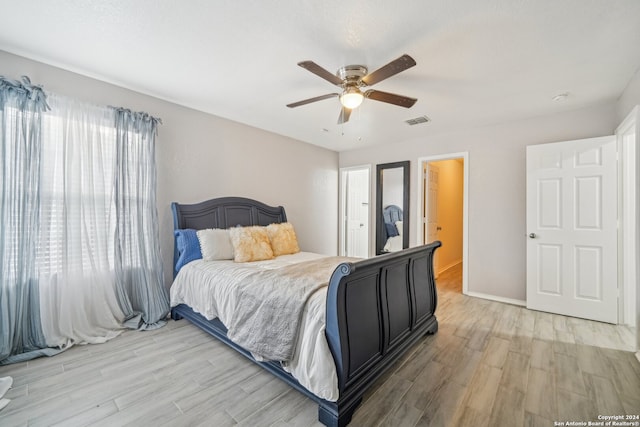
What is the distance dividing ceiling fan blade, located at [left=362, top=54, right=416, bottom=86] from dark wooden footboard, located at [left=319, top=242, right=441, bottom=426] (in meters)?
1.36

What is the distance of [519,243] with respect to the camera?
3.73 metres

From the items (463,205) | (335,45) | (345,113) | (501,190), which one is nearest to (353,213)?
(463,205)

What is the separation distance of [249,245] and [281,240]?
57cm

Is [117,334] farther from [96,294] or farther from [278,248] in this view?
[278,248]

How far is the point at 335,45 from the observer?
2090 millimetres

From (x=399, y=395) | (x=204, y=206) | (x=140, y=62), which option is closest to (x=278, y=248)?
(x=204, y=206)

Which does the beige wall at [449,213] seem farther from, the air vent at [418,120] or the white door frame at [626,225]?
the white door frame at [626,225]

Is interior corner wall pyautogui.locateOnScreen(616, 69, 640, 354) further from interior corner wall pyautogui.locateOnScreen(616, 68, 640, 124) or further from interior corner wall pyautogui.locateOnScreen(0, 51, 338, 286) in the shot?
interior corner wall pyautogui.locateOnScreen(0, 51, 338, 286)

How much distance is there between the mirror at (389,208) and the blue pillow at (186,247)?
339 centimetres

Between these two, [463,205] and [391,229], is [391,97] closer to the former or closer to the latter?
[463,205]

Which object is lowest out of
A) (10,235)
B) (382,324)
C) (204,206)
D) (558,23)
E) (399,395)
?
(399,395)

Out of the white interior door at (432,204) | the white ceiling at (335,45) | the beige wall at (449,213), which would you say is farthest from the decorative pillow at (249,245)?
the beige wall at (449,213)

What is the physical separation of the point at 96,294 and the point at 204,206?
1.42 m

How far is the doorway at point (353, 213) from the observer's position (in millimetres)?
5863
